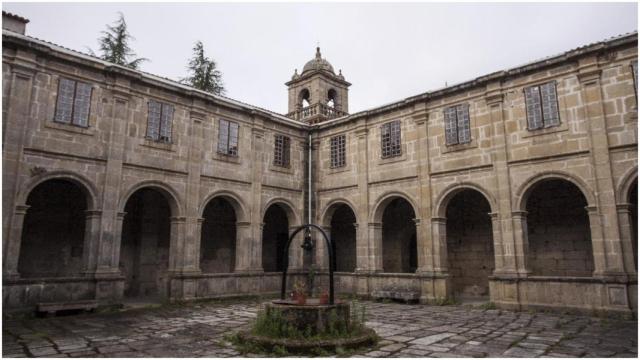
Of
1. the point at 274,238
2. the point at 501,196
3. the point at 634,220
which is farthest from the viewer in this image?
the point at 274,238

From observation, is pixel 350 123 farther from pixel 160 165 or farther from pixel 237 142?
pixel 160 165

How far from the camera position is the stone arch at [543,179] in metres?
12.8

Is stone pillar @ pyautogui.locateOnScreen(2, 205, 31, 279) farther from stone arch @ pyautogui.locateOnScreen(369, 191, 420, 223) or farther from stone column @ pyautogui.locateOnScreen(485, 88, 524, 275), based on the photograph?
stone column @ pyautogui.locateOnScreen(485, 88, 524, 275)

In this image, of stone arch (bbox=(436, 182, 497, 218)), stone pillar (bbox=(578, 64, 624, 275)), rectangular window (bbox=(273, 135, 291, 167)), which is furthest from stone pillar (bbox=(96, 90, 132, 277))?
stone pillar (bbox=(578, 64, 624, 275))

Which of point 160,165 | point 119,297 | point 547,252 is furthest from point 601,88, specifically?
point 119,297

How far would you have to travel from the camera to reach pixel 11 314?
1159 cm

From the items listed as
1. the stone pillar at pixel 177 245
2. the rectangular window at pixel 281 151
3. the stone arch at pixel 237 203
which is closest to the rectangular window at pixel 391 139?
the rectangular window at pixel 281 151

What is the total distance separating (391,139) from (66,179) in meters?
11.0

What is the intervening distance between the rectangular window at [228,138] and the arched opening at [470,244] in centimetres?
844

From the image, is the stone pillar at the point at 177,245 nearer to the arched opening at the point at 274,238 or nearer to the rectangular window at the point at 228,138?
the rectangular window at the point at 228,138

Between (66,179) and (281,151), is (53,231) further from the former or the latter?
(281,151)

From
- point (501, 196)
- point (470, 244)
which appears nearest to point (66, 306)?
point (501, 196)

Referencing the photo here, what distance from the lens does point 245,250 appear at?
17.3m

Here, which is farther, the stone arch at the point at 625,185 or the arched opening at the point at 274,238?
the arched opening at the point at 274,238
